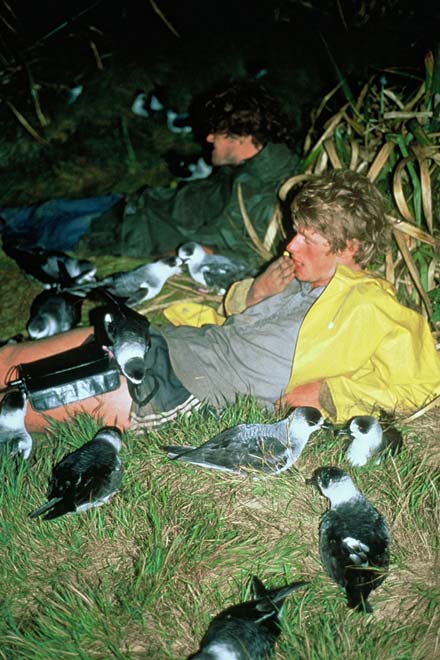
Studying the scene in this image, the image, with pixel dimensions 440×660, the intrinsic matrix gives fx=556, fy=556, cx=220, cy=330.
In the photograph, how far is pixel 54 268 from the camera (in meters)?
4.43

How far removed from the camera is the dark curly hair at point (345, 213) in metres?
2.94

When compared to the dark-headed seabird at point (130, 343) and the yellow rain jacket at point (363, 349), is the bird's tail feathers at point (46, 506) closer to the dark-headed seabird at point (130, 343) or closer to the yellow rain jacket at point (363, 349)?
the dark-headed seabird at point (130, 343)

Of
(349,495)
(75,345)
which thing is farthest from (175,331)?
(349,495)

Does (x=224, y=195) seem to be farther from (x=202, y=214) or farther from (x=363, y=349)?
(x=363, y=349)

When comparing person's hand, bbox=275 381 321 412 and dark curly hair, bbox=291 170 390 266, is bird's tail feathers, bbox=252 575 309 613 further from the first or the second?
dark curly hair, bbox=291 170 390 266

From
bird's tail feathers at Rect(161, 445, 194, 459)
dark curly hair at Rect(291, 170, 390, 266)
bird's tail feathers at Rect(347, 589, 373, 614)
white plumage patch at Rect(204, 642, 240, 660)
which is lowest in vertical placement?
bird's tail feathers at Rect(347, 589, 373, 614)

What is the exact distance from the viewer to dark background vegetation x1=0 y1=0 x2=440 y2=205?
20.3 feet

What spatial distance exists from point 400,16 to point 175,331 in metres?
5.68

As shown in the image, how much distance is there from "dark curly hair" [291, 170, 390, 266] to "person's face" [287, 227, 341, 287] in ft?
0.11

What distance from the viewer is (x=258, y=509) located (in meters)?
2.62

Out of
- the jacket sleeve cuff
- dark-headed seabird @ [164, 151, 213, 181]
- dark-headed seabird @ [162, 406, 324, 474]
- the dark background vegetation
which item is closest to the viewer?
dark-headed seabird @ [162, 406, 324, 474]

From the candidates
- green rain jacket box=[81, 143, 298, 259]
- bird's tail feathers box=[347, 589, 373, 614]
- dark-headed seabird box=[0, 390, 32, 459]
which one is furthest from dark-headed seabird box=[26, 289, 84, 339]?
bird's tail feathers box=[347, 589, 373, 614]

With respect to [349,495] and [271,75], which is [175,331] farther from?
[271,75]

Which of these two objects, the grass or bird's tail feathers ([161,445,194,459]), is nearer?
the grass
